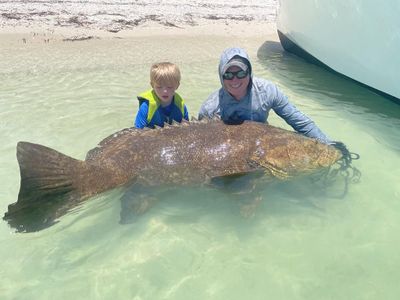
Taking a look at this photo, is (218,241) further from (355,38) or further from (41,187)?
(355,38)

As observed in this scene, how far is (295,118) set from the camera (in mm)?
4684

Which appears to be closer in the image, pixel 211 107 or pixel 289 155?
pixel 289 155

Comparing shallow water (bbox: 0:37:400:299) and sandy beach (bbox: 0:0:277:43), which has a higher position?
sandy beach (bbox: 0:0:277:43)

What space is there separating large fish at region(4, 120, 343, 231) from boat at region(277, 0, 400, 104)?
2.65 metres

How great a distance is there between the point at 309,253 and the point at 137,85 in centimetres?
556

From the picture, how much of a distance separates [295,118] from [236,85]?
793 millimetres

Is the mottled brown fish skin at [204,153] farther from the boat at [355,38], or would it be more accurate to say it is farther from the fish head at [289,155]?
the boat at [355,38]

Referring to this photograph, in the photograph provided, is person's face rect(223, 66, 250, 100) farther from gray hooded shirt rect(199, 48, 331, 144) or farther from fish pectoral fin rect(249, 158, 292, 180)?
fish pectoral fin rect(249, 158, 292, 180)

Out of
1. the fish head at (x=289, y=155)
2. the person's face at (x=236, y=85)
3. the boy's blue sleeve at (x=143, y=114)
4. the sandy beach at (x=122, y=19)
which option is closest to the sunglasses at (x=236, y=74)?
the person's face at (x=236, y=85)

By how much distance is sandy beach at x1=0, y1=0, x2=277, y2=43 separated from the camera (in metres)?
11.7

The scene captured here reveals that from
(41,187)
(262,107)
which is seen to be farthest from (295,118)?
(41,187)

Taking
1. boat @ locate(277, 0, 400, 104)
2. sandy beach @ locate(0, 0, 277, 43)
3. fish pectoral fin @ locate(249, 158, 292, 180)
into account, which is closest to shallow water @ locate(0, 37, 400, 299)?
fish pectoral fin @ locate(249, 158, 292, 180)

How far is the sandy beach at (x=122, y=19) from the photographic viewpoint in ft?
38.3

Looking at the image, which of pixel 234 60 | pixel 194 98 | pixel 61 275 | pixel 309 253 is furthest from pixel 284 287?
pixel 194 98
